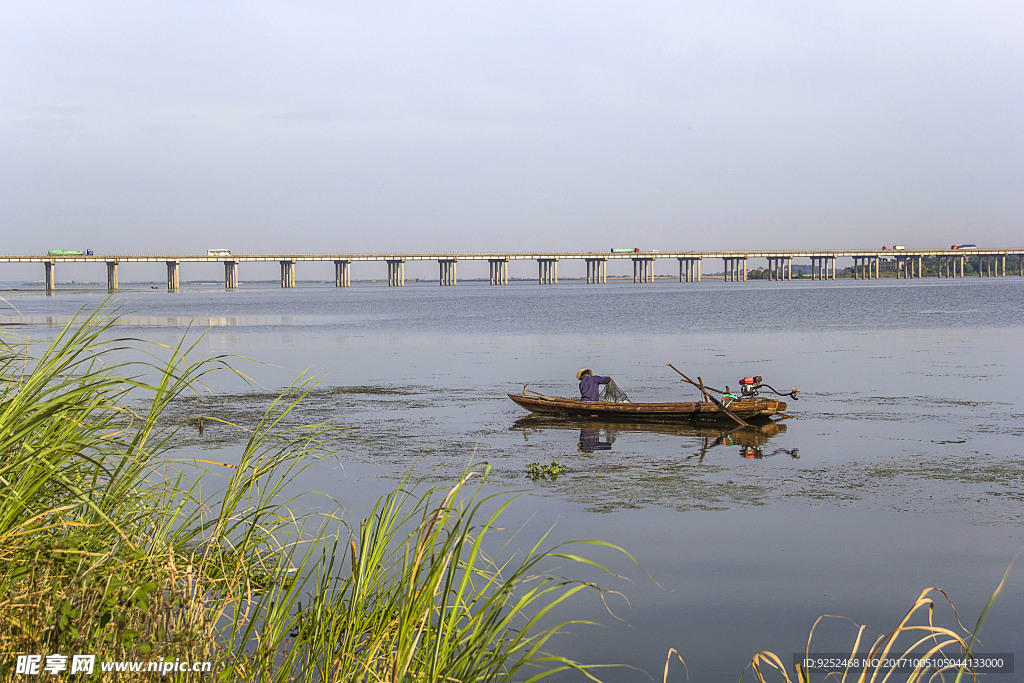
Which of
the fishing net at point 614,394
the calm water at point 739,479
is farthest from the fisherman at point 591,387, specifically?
the calm water at point 739,479

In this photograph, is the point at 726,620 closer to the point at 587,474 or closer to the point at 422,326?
the point at 587,474

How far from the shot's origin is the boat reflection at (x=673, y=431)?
15.8m

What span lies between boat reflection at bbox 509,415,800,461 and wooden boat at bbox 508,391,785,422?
14cm

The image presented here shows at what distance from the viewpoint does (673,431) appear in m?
17.6

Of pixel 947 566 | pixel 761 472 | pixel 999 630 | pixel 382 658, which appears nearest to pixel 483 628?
pixel 382 658

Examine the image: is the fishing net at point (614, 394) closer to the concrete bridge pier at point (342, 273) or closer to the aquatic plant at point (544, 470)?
the aquatic plant at point (544, 470)

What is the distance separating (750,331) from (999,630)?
39994 millimetres

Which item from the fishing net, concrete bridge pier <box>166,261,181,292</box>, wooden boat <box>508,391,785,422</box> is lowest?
wooden boat <box>508,391,785,422</box>

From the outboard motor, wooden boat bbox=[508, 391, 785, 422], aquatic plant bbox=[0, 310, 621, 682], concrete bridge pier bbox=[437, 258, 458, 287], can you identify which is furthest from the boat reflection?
concrete bridge pier bbox=[437, 258, 458, 287]

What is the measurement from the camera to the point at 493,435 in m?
17.5

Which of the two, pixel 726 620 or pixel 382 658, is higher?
pixel 382 658

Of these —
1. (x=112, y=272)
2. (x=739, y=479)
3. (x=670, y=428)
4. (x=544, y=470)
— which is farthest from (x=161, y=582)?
(x=112, y=272)

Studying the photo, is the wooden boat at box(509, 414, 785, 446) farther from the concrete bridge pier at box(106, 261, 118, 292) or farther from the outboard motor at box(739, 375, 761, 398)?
the concrete bridge pier at box(106, 261, 118, 292)

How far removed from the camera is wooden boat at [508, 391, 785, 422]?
17.9 m
